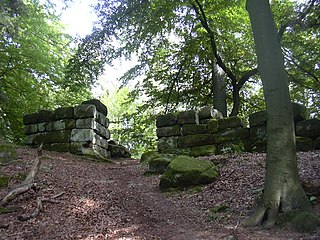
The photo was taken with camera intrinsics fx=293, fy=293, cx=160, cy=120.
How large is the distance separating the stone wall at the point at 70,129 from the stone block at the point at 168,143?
2.54 metres

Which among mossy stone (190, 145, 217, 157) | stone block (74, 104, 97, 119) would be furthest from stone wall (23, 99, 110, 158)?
mossy stone (190, 145, 217, 157)

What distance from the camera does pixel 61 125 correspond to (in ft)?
36.0

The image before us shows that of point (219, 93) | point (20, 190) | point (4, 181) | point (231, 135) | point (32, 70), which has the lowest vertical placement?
point (20, 190)

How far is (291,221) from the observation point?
3.87 meters

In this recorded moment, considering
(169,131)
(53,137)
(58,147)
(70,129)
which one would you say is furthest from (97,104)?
(169,131)

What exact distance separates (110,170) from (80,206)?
3740 millimetres

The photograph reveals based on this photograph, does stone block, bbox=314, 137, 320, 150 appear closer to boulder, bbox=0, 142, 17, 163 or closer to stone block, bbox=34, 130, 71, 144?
boulder, bbox=0, 142, 17, 163

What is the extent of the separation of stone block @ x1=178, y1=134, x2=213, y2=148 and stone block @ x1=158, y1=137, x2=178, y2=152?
0.59ft

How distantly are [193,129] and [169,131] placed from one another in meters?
0.83

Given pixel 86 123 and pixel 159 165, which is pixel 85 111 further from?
pixel 159 165

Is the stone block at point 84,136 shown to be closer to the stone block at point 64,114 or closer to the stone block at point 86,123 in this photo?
the stone block at point 86,123

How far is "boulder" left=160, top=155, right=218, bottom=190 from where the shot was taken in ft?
20.0

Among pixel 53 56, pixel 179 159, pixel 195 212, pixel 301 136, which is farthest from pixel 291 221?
pixel 53 56

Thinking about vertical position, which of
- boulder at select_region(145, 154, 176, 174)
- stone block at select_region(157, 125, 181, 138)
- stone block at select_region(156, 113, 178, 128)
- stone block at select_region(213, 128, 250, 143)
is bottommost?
boulder at select_region(145, 154, 176, 174)
